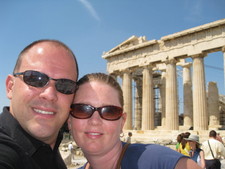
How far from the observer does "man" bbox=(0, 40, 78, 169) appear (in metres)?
1.83

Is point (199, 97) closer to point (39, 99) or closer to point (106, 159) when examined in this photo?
point (106, 159)

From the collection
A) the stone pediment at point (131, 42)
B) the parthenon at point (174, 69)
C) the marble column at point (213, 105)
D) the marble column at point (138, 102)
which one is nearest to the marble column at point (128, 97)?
the parthenon at point (174, 69)

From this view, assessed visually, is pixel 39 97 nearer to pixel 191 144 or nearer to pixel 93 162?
pixel 93 162

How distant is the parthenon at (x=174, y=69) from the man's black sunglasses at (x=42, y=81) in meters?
23.0

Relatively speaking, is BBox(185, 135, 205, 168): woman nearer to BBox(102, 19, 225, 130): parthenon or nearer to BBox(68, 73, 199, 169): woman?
BBox(68, 73, 199, 169): woman

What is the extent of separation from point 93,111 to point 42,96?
0.48m

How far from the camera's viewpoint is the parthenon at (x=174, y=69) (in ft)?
77.4

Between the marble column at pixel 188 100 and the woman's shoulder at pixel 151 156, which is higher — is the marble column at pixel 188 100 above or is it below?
above

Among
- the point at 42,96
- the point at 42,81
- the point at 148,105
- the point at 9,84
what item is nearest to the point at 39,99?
the point at 42,96

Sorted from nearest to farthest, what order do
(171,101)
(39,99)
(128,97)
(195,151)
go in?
(39,99), (195,151), (171,101), (128,97)

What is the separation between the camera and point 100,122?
217 centimetres

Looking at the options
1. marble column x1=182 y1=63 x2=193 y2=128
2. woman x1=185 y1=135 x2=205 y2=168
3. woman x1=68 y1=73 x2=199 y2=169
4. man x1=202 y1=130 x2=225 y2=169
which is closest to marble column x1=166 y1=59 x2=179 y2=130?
marble column x1=182 y1=63 x2=193 y2=128

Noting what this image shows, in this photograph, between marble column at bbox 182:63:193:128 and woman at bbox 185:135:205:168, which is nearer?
woman at bbox 185:135:205:168

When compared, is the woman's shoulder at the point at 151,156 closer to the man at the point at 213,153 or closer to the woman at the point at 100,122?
the woman at the point at 100,122
